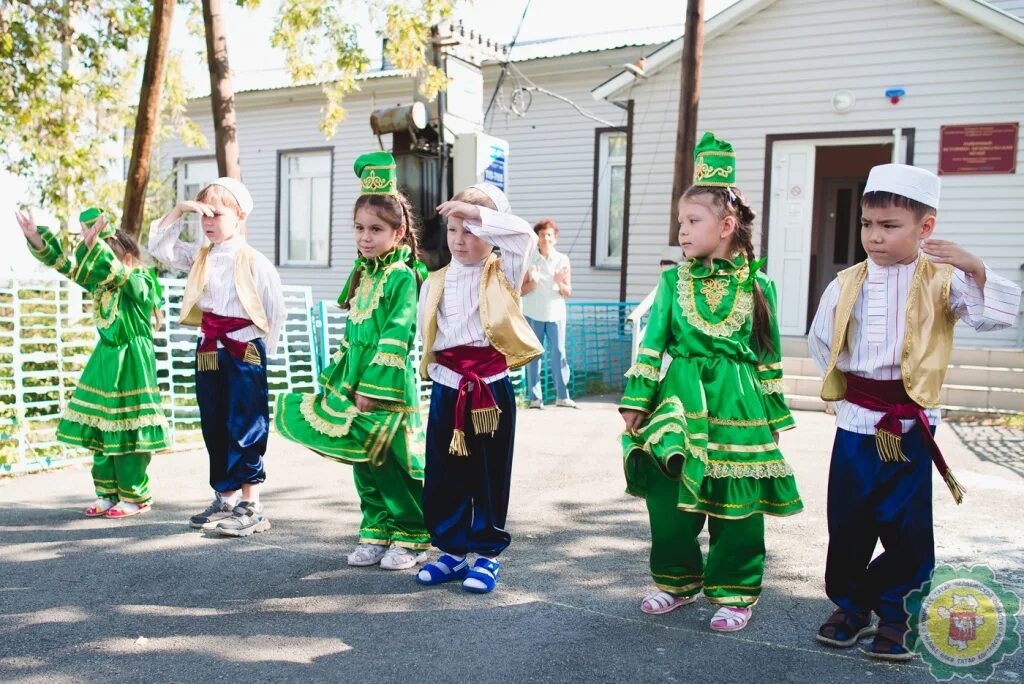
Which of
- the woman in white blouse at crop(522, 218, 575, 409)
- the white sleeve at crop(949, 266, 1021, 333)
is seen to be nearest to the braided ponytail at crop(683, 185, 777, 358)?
the white sleeve at crop(949, 266, 1021, 333)

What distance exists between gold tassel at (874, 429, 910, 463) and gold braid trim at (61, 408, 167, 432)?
3.85 metres

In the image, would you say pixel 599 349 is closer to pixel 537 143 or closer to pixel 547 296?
pixel 547 296

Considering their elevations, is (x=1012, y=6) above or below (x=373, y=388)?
above

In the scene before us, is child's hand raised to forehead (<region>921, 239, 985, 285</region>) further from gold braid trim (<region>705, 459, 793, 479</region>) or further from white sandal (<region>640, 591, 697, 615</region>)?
white sandal (<region>640, 591, 697, 615</region>)

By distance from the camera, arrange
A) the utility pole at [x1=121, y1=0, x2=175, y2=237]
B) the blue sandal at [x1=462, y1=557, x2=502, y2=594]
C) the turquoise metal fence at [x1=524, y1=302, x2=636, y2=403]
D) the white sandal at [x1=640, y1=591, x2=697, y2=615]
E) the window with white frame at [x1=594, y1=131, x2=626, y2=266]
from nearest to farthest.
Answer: the white sandal at [x1=640, y1=591, x2=697, y2=615], the blue sandal at [x1=462, y1=557, x2=502, y2=594], the utility pole at [x1=121, y1=0, x2=175, y2=237], the turquoise metal fence at [x1=524, y1=302, x2=636, y2=403], the window with white frame at [x1=594, y1=131, x2=626, y2=266]

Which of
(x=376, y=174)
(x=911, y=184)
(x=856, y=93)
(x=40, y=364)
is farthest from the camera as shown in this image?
(x=856, y=93)

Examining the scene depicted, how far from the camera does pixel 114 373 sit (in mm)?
5164

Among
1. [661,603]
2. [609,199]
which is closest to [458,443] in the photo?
[661,603]

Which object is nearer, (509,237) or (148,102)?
(509,237)

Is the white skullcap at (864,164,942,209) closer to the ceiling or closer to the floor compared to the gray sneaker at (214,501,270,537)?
closer to the ceiling

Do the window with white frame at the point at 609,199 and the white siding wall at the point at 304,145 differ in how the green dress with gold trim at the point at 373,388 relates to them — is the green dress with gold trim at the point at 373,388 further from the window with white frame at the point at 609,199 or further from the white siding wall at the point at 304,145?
the white siding wall at the point at 304,145

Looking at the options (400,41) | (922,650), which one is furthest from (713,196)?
(400,41)

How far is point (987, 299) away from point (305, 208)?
17.5 m

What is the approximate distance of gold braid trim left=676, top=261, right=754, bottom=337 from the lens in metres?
3.56
